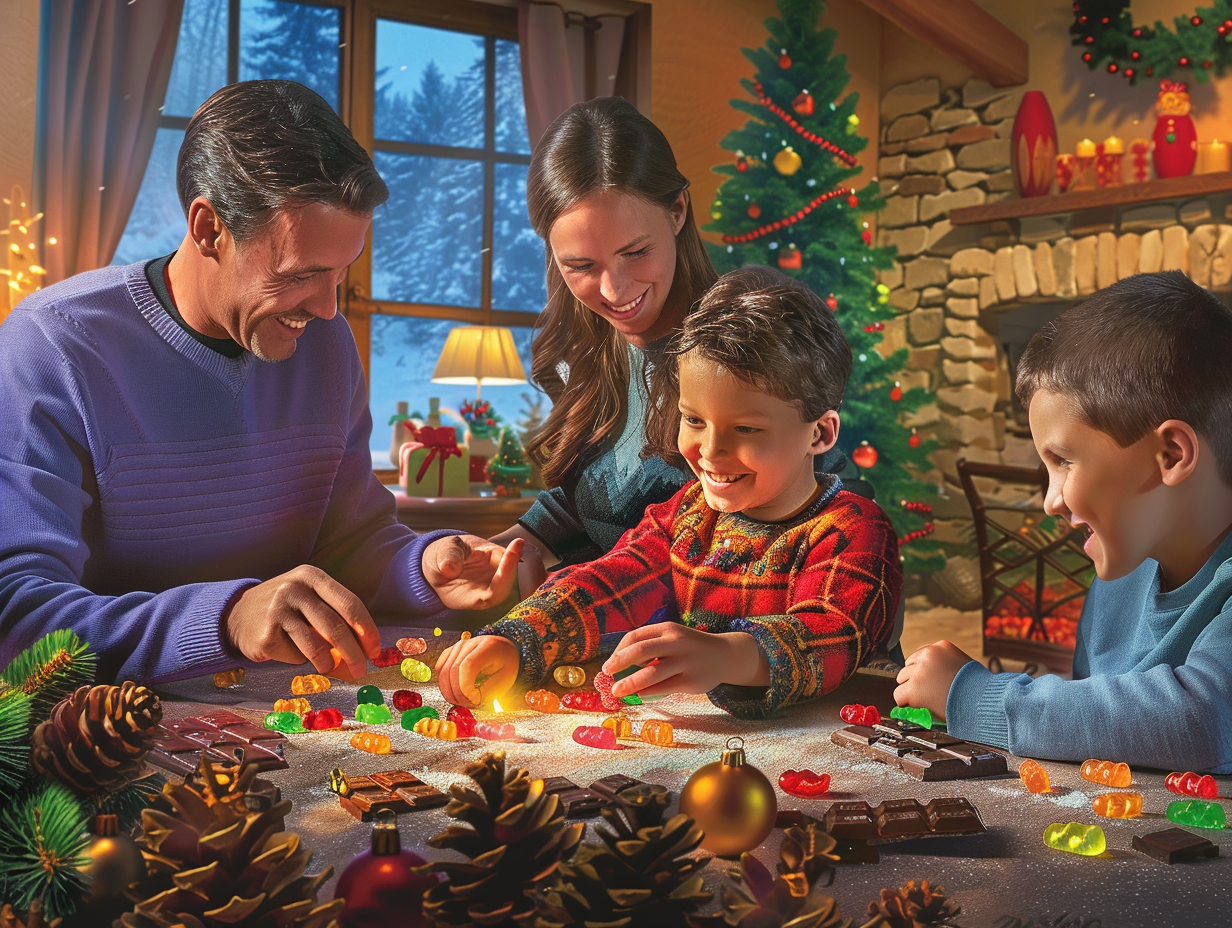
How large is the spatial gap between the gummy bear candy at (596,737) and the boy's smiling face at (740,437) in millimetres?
366

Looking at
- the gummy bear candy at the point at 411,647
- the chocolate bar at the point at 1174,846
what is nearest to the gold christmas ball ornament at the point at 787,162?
the gummy bear candy at the point at 411,647

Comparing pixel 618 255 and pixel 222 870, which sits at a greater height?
pixel 618 255

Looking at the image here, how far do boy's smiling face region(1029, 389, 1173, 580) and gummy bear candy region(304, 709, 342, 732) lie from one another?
72 centimetres

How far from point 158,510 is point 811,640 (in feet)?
2.85

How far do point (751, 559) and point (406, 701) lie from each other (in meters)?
0.45

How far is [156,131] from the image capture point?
486 centimetres

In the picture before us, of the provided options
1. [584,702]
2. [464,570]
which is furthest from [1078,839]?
[464,570]

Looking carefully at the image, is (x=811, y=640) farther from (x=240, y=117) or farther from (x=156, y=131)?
(x=156, y=131)

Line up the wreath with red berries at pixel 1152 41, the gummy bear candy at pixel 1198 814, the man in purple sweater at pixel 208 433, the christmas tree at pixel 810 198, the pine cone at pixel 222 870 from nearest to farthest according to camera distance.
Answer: the pine cone at pixel 222 870 → the gummy bear candy at pixel 1198 814 → the man in purple sweater at pixel 208 433 → the christmas tree at pixel 810 198 → the wreath with red berries at pixel 1152 41

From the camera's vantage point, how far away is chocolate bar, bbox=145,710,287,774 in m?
Result: 0.85

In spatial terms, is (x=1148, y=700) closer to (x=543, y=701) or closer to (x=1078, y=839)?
(x=1078, y=839)

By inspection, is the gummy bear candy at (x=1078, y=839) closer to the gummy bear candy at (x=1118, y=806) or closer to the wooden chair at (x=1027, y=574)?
the gummy bear candy at (x=1118, y=806)

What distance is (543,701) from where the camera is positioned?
1138 millimetres

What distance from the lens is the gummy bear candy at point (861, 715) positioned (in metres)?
1.09
